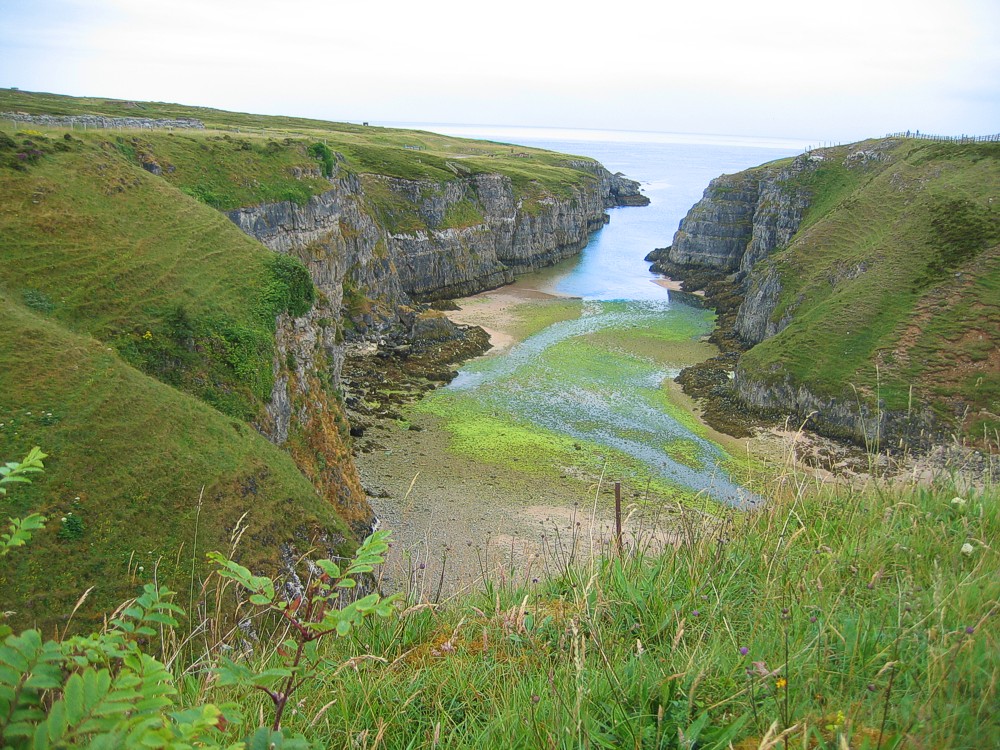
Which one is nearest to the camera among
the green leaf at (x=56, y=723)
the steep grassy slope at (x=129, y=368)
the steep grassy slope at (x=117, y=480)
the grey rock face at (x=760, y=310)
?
the green leaf at (x=56, y=723)

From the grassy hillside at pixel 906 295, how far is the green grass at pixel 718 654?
3058cm

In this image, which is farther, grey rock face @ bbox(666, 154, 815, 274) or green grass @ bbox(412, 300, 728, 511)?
grey rock face @ bbox(666, 154, 815, 274)

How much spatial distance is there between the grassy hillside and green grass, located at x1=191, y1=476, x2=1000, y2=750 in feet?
100

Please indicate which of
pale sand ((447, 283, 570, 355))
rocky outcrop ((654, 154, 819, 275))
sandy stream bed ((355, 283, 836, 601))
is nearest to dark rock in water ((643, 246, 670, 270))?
rocky outcrop ((654, 154, 819, 275))

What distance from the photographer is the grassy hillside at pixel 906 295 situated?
40781mm

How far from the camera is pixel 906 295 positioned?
47.8m

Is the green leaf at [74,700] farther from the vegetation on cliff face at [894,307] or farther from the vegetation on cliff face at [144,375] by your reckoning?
the vegetation on cliff face at [894,307]

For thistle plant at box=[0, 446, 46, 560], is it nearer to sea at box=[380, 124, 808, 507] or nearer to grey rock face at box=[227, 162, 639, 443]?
sea at box=[380, 124, 808, 507]

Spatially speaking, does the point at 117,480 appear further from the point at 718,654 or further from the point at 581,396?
the point at 581,396

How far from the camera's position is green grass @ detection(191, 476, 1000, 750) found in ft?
11.6

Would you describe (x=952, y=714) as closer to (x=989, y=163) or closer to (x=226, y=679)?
(x=226, y=679)

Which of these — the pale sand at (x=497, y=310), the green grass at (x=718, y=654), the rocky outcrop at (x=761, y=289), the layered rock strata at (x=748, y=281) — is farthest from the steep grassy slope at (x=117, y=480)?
the pale sand at (x=497, y=310)

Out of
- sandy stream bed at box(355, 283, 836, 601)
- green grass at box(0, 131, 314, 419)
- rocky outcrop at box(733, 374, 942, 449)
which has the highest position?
green grass at box(0, 131, 314, 419)

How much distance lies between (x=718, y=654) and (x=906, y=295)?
52388mm
